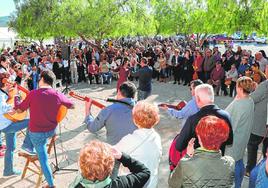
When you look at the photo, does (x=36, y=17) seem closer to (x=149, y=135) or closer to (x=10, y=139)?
(x=10, y=139)

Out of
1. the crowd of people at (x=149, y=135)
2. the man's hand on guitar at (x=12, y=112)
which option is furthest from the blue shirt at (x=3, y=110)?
the man's hand on guitar at (x=12, y=112)

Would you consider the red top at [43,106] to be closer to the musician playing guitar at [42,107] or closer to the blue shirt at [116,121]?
the musician playing guitar at [42,107]

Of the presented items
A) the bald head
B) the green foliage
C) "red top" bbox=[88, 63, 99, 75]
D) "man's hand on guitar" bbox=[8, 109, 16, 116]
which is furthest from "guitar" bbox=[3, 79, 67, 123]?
the green foliage

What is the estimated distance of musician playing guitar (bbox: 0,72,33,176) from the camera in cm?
530

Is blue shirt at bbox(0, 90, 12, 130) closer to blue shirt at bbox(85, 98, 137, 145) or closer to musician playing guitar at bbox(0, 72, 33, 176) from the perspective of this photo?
musician playing guitar at bbox(0, 72, 33, 176)

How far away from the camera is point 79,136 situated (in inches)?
307

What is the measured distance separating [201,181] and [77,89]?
484 inches

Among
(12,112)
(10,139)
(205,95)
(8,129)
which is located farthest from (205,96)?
(10,139)

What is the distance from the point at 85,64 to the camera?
16.4 metres

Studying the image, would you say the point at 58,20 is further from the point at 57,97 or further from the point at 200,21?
the point at 57,97

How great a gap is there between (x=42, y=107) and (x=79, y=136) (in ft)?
10.9

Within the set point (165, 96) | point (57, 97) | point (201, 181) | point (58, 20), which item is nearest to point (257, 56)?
point (165, 96)

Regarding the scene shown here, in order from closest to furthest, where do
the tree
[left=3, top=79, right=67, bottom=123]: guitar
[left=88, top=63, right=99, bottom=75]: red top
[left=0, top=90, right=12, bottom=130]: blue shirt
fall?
[left=3, top=79, right=67, bottom=123]: guitar, [left=0, top=90, right=12, bottom=130]: blue shirt, [left=88, top=63, right=99, bottom=75]: red top, the tree

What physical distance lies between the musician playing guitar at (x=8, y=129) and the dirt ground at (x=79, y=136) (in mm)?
201
